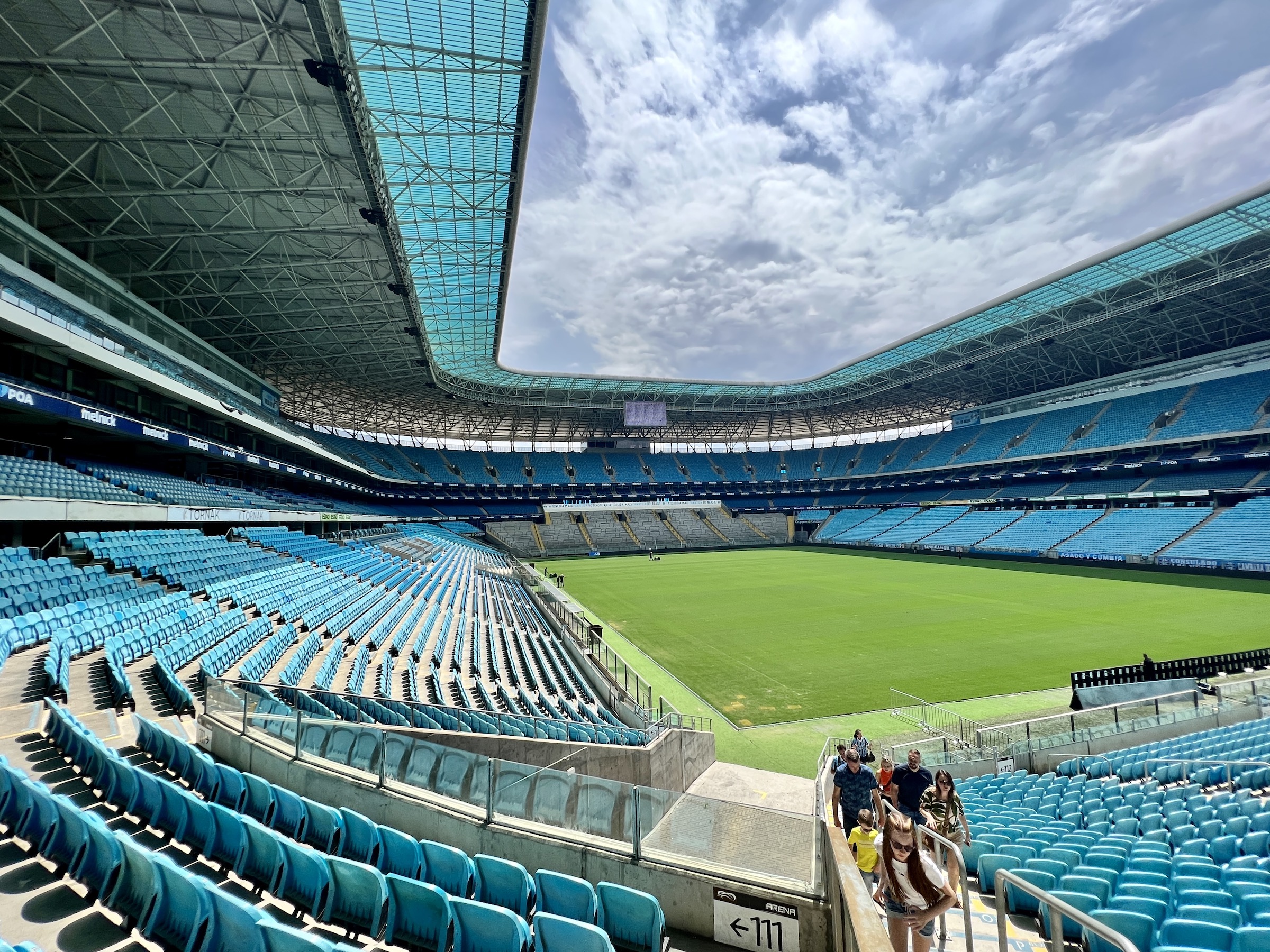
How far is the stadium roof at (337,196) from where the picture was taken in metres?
15.4

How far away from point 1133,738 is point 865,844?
12.3 metres

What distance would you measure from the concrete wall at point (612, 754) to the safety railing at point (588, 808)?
1.61 meters

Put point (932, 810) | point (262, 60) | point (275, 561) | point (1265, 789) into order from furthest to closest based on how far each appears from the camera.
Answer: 1. point (275, 561)
2. point (262, 60)
3. point (1265, 789)
4. point (932, 810)

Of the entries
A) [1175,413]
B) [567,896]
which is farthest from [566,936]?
[1175,413]

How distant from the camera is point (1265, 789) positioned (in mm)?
9188

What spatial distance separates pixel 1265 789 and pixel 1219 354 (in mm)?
52930

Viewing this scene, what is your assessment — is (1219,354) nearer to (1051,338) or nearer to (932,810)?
(1051,338)

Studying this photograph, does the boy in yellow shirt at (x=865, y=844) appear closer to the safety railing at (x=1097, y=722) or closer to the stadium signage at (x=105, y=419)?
the safety railing at (x=1097, y=722)

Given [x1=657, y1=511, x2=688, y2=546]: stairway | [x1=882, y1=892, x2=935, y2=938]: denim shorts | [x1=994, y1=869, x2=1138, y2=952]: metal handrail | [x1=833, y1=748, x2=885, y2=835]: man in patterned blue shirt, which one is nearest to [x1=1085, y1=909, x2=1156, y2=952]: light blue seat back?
[x1=994, y1=869, x2=1138, y2=952]: metal handrail

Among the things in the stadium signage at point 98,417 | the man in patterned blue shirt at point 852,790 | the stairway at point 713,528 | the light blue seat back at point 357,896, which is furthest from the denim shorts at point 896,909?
the stairway at point 713,528

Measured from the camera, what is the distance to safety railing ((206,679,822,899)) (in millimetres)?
4805

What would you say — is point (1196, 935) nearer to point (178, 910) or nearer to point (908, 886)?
point (908, 886)

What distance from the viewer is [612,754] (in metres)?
10.5

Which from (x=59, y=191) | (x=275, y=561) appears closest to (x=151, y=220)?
(x=59, y=191)
